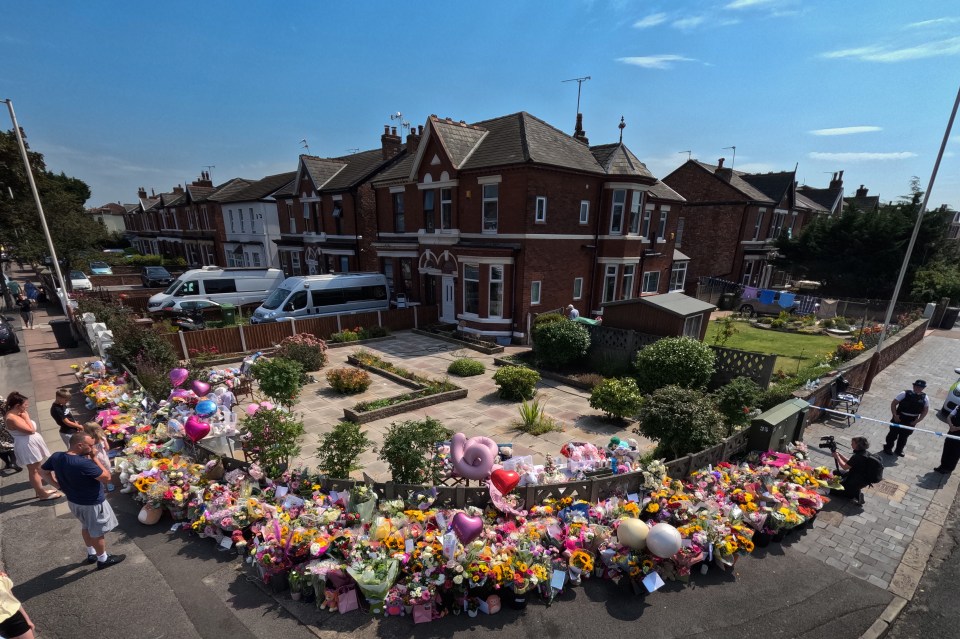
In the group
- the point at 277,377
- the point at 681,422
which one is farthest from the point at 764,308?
the point at 277,377

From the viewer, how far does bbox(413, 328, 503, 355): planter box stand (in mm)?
16172

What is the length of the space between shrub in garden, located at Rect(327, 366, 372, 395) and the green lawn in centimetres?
1264

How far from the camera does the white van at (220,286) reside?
2014cm

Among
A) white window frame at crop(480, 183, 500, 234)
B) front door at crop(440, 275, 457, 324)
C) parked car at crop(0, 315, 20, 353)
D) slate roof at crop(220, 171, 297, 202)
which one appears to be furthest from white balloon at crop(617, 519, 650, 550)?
slate roof at crop(220, 171, 297, 202)

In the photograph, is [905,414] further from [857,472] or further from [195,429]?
[195,429]

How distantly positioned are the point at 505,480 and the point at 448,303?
47.8 feet

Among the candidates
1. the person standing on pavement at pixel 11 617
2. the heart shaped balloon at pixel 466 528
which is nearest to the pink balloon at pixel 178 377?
the person standing on pavement at pixel 11 617

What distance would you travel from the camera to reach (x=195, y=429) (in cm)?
720

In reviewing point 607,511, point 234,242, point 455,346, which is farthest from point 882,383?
point 234,242

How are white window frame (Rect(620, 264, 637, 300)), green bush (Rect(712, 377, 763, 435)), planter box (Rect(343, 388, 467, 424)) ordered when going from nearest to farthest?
1. green bush (Rect(712, 377, 763, 435))
2. planter box (Rect(343, 388, 467, 424))
3. white window frame (Rect(620, 264, 637, 300))

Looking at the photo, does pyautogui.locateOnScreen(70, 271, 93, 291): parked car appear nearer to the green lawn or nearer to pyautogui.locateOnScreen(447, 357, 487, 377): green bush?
pyautogui.locateOnScreen(447, 357, 487, 377): green bush

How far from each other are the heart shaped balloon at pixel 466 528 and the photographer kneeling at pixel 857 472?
20.2 ft

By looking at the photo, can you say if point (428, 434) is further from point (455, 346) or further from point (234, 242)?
point (234, 242)

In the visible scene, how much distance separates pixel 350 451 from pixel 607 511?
3999 millimetres
